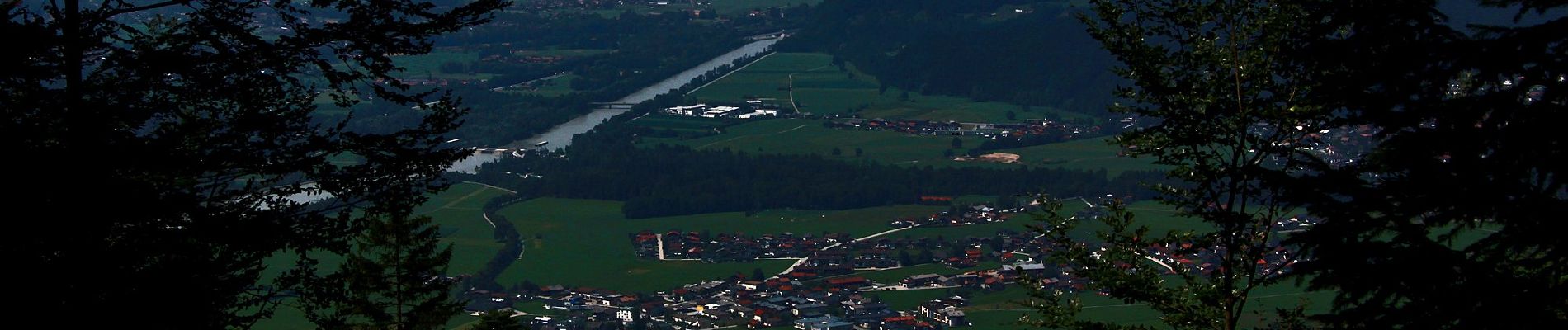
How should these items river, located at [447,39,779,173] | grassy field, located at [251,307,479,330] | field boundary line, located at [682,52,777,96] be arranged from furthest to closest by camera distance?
1. field boundary line, located at [682,52,777,96]
2. river, located at [447,39,779,173]
3. grassy field, located at [251,307,479,330]

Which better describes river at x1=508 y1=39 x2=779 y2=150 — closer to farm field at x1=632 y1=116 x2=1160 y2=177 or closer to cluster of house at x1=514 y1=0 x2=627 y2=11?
farm field at x1=632 y1=116 x2=1160 y2=177

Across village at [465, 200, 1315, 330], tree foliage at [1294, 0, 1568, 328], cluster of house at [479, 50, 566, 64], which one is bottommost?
village at [465, 200, 1315, 330]

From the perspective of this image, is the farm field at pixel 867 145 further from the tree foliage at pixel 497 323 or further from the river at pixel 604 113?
the tree foliage at pixel 497 323

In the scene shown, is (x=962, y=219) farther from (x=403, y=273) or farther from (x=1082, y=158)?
(x=403, y=273)

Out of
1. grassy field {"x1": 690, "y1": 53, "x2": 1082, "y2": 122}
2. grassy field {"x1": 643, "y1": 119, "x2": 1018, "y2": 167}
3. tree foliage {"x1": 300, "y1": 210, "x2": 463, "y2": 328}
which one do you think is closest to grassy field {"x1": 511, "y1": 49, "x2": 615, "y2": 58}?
grassy field {"x1": 690, "y1": 53, "x2": 1082, "y2": 122}

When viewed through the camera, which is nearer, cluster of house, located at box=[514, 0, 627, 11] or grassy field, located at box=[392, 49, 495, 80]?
grassy field, located at box=[392, 49, 495, 80]

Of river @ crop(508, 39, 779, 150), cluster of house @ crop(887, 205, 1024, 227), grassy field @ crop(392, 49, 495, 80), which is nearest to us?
cluster of house @ crop(887, 205, 1024, 227)

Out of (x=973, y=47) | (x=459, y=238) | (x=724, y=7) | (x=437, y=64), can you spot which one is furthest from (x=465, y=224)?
(x=724, y=7)
